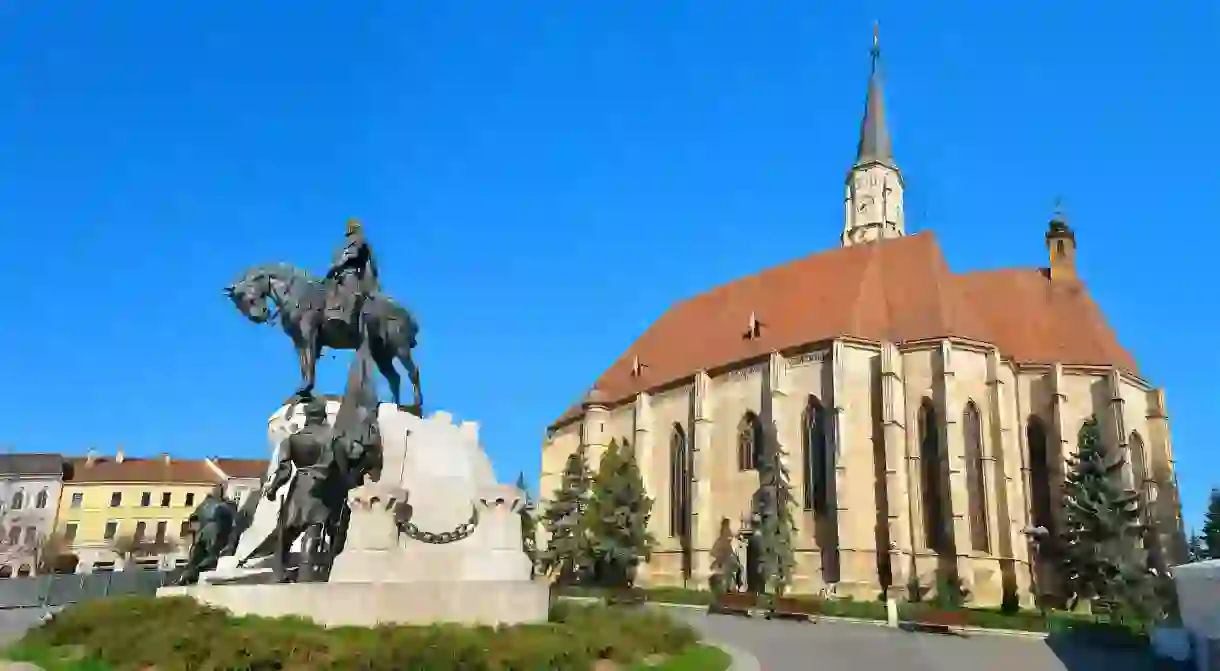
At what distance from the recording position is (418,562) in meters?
11.6

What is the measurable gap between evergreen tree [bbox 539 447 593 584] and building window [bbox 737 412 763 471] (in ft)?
28.0

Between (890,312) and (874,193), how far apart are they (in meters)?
23.9

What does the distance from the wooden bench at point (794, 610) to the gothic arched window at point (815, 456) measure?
45.6 ft

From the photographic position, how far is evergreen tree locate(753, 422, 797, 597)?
3672 cm

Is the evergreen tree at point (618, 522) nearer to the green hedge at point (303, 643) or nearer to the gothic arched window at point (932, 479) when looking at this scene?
the gothic arched window at point (932, 479)

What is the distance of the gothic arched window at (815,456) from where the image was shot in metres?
39.3

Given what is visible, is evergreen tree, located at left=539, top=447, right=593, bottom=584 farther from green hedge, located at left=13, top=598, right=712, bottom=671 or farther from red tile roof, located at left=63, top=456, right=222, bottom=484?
green hedge, located at left=13, top=598, right=712, bottom=671

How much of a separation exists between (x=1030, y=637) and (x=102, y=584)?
1118 inches

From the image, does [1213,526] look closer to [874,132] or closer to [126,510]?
[874,132]

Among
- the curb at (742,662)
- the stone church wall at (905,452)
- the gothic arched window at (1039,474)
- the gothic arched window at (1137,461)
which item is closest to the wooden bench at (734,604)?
the stone church wall at (905,452)

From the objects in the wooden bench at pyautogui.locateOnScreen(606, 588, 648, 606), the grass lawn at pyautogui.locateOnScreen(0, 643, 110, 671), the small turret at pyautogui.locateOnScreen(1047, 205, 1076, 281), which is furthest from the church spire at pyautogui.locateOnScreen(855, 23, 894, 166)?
the grass lawn at pyautogui.locateOnScreen(0, 643, 110, 671)

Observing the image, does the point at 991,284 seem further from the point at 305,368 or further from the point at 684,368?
the point at 305,368

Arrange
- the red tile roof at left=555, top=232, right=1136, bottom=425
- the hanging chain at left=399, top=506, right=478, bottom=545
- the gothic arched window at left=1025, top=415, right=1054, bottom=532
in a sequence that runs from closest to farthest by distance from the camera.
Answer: the hanging chain at left=399, top=506, right=478, bottom=545 → the gothic arched window at left=1025, top=415, right=1054, bottom=532 → the red tile roof at left=555, top=232, right=1136, bottom=425

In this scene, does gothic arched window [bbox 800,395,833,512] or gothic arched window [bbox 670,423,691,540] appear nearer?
gothic arched window [bbox 800,395,833,512]
